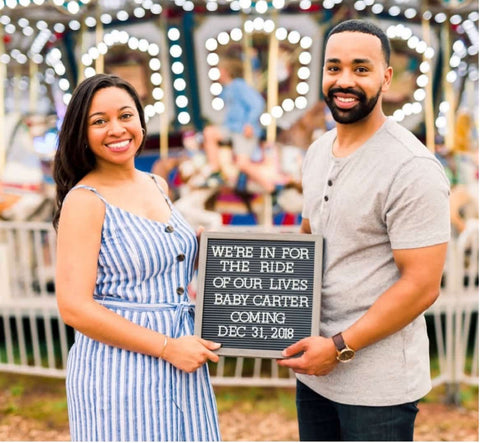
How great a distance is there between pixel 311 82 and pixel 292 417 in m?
3.05

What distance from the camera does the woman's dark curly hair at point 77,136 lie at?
2184 mm

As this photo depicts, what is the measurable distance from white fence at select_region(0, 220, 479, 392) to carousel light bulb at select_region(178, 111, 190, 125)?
1615mm

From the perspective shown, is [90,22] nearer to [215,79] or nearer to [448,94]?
[215,79]

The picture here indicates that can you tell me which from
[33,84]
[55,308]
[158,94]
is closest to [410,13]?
[158,94]

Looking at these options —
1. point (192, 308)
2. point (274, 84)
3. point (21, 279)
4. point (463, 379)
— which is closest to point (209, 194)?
point (274, 84)

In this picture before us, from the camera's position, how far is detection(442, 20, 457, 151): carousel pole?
20.6ft

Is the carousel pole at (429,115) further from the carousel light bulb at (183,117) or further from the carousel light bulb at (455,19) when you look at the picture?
the carousel light bulb at (183,117)

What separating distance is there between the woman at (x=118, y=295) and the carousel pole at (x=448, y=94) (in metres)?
4.75

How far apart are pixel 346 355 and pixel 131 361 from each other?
2.26 ft

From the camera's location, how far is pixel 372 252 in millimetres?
2186

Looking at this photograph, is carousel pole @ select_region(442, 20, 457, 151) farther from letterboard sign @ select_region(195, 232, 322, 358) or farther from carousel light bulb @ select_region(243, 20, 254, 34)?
letterboard sign @ select_region(195, 232, 322, 358)

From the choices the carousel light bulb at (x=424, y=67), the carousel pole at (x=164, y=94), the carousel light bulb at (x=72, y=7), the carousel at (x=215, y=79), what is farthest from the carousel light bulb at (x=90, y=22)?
the carousel light bulb at (x=424, y=67)

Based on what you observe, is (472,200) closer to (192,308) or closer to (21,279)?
(21,279)

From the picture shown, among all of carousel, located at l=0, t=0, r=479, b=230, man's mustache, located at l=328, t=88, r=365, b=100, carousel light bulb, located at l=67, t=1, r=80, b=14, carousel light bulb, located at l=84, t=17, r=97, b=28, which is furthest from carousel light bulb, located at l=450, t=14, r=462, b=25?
man's mustache, located at l=328, t=88, r=365, b=100
